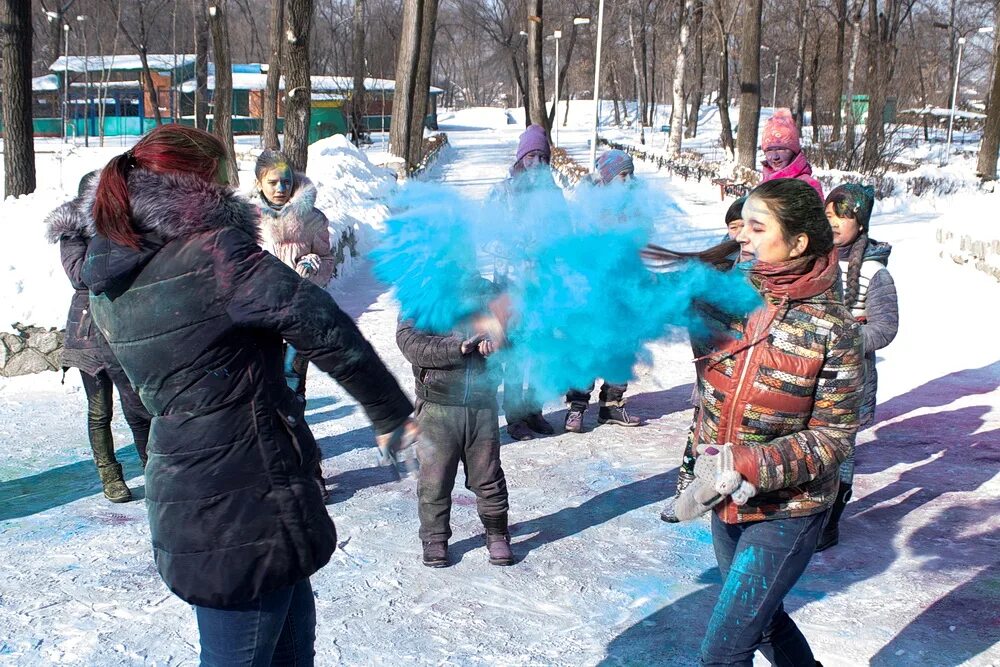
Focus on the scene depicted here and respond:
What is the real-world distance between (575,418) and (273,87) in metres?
12.1

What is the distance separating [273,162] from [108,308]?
3.23m

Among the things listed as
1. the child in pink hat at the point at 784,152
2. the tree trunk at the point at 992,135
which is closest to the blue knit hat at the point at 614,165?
the child in pink hat at the point at 784,152

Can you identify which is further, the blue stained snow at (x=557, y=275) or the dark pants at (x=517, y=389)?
the dark pants at (x=517, y=389)

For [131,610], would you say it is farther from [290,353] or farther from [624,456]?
[624,456]

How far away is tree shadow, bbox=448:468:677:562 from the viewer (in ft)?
15.3

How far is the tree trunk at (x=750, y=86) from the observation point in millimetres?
23797

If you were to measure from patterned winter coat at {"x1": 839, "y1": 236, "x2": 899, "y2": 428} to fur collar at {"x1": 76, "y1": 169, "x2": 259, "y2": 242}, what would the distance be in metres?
3.18

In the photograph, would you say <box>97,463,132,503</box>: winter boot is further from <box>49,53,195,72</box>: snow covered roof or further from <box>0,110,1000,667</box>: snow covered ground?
<box>49,53,195,72</box>: snow covered roof

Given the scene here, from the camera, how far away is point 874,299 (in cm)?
443

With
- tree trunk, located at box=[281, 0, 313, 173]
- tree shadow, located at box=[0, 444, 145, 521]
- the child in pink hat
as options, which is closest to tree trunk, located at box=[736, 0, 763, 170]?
tree trunk, located at box=[281, 0, 313, 173]

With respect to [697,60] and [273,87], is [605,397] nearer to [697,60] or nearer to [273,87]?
[273,87]

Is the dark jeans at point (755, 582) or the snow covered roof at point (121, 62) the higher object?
the snow covered roof at point (121, 62)

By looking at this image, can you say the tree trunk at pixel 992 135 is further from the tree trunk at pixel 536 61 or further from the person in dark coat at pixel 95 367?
the person in dark coat at pixel 95 367

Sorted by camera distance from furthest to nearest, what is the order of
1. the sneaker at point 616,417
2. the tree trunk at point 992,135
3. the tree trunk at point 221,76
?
1. the tree trunk at point 992,135
2. the tree trunk at point 221,76
3. the sneaker at point 616,417
